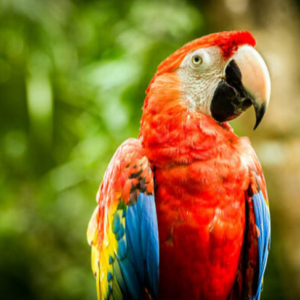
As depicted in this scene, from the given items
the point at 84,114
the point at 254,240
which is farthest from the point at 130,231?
the point at 84,114

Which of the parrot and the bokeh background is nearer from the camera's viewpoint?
the parrot

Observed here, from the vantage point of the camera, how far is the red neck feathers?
2.73ft

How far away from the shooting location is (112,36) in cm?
181

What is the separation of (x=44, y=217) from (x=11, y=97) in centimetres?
64

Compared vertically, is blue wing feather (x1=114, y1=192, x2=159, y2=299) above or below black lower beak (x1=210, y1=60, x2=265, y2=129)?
below

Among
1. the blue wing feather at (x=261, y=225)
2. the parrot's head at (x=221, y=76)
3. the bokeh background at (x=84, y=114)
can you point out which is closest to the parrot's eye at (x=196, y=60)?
the parrot's head at (x=221, y=76)

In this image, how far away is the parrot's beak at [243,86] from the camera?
2.64 ft

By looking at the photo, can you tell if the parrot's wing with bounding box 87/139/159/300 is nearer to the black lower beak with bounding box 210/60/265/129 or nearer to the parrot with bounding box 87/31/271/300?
the parrot with bounding box 87/31/271/300

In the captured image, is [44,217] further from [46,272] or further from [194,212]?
[194,212]

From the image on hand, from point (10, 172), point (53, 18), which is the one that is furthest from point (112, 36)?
point (10, 172)

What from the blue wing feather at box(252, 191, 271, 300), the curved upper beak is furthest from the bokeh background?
the curved upper beak

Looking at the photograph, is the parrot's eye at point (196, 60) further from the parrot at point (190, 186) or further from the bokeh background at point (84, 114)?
the bokeh background at point (84, 114)

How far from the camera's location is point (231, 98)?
2.79 ft

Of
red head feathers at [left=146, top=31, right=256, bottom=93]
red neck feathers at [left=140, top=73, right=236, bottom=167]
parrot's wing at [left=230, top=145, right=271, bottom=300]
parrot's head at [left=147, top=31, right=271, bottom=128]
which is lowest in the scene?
parrot's wing at [left=230, top=145, right=271, bottom=300]
